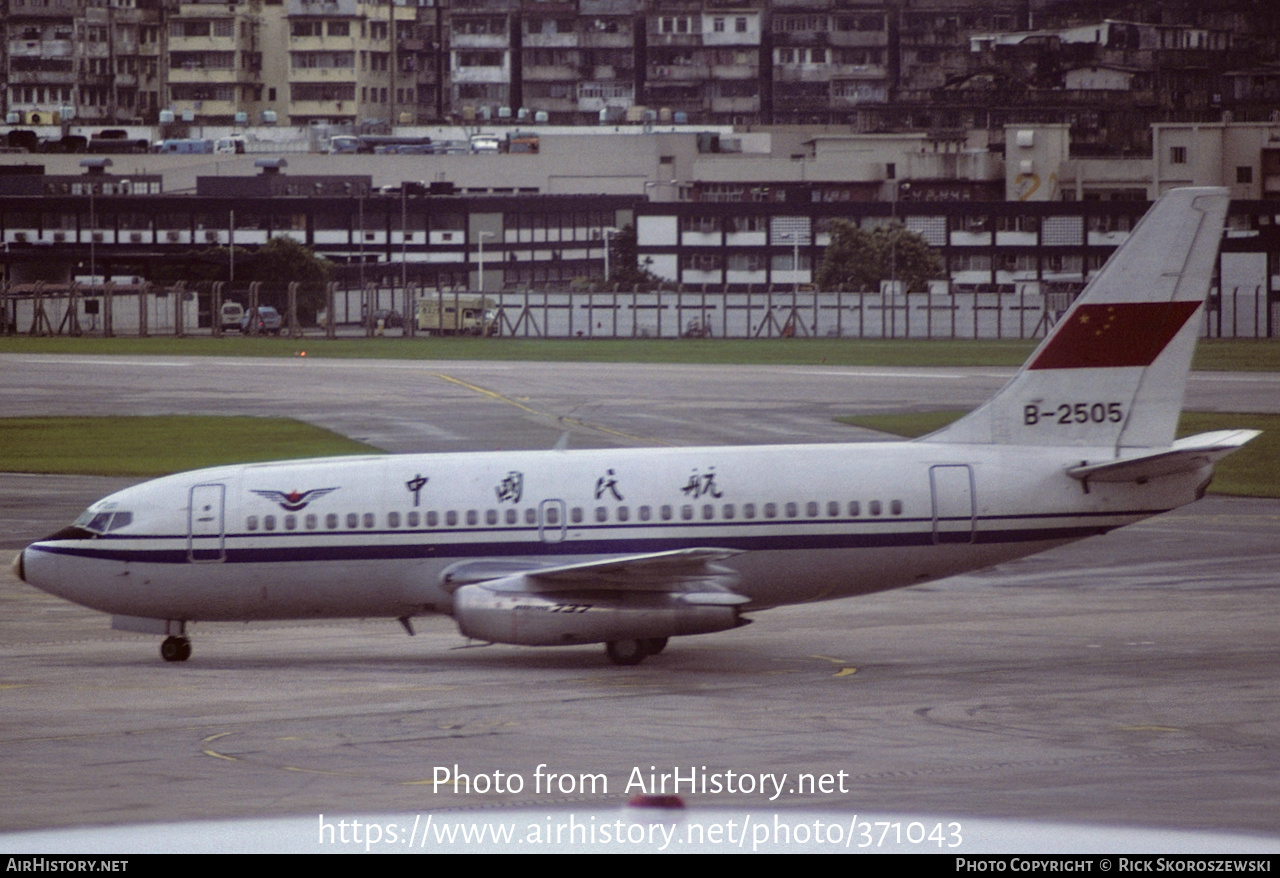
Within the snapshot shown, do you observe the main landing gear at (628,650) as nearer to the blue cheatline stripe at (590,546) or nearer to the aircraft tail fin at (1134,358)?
the blue cheatline stripe at (590,546)

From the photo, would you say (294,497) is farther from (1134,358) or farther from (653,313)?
(653,313)

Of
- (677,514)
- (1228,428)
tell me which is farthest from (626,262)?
(677,514)

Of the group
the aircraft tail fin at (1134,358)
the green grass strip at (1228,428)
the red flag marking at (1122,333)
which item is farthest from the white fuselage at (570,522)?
the green grass strip at (1228,428)

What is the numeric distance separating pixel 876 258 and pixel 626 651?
140265mm

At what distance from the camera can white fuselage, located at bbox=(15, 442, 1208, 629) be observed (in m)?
32.3

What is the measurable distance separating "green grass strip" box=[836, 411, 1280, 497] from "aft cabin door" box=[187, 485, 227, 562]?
3867cm

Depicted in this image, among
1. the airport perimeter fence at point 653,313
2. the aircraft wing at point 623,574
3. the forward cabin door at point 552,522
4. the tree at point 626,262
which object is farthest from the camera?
the tree at point 626,262

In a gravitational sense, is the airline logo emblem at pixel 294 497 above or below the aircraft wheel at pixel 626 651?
above

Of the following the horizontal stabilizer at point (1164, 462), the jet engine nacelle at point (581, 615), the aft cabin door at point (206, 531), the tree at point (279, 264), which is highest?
the tree at point (279, 264)

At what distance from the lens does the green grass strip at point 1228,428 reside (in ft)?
202

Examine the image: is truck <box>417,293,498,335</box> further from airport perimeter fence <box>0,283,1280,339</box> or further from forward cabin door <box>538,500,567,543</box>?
forward cabin door <box>538,500,567,543</box>

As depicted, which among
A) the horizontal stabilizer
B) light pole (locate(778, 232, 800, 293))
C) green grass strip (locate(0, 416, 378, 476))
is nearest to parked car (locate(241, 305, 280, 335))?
light pole (locate(778, 232, 800, 293))

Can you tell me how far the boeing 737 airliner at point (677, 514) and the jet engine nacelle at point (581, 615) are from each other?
0.04m
